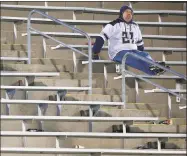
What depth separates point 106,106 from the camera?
996 centimetres

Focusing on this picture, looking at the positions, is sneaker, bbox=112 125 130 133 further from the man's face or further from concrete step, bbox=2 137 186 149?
the man's face

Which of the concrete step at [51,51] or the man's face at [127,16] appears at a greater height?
the man's face at [127,16]

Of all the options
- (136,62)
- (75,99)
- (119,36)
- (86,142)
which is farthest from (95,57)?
(86,142)

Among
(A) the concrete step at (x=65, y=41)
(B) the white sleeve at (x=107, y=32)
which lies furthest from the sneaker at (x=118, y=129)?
(A) the concrete step at (x=65, y=41)

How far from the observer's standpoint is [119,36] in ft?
33.5

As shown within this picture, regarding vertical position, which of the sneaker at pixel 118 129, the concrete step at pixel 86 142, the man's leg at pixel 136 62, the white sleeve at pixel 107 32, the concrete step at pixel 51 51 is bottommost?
Result: the concrete step at pixel 86 142

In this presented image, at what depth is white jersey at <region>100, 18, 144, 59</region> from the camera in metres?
10.2

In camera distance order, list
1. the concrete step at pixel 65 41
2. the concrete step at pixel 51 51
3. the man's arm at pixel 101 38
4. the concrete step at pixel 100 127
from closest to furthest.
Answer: the concrete step at pixel 100 127, the man's arm at pixel 101 38, the concrete step at pixel 51 51, the concrete step at pixel 65 41

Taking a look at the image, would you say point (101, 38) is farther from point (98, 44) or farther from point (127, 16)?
point (127, 16)

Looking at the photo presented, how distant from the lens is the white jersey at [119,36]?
1019 cm

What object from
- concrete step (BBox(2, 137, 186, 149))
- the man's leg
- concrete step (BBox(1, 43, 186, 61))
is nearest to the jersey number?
the man's leg

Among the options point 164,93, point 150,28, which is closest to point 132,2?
point 150,28

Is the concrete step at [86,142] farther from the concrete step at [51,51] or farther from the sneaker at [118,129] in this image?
the concrete step at [51,51]

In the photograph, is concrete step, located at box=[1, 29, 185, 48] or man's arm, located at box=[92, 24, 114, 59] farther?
concrete step, located at box=[1, 29, 185, 48]
